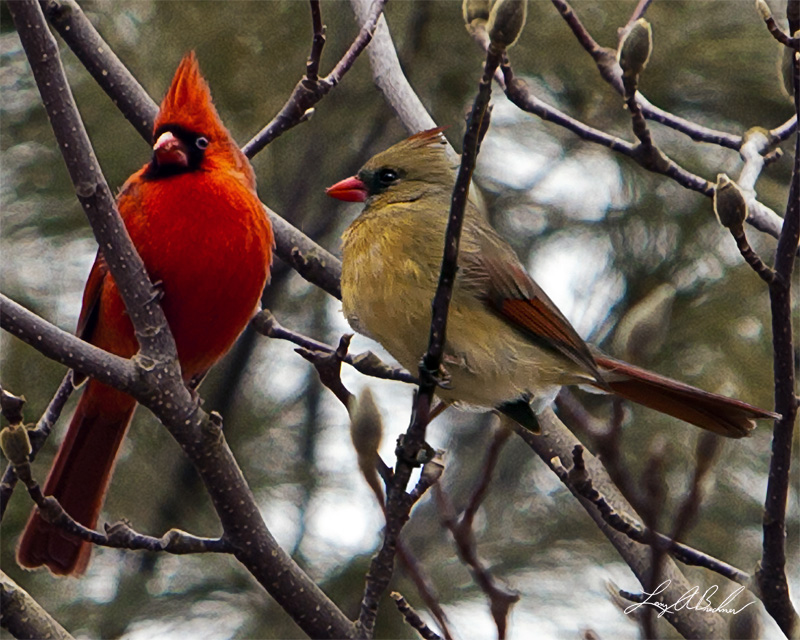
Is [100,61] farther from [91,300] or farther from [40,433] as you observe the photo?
[40,433]

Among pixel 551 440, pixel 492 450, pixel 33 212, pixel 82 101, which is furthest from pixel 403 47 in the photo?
pixel 492 450

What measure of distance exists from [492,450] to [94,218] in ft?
2.98

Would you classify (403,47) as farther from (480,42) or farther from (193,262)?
(193,262)

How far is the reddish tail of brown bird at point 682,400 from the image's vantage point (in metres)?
2.69

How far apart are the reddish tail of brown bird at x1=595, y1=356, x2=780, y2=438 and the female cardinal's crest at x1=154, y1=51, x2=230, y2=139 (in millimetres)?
1285

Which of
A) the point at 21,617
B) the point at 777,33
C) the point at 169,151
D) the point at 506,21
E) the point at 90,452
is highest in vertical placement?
the point at 169,151

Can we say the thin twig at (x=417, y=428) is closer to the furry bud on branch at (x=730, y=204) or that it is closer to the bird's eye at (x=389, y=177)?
the furry bud on branch at (x=730, y=204)

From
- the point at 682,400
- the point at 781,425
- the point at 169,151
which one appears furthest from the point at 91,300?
the point at 781,425

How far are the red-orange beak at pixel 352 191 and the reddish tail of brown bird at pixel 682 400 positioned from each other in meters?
0.70

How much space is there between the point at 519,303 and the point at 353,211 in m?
1.58

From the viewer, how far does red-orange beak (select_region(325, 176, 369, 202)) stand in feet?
9.87

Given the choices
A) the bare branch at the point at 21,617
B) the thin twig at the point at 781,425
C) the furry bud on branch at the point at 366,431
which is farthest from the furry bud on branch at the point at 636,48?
the bare branch at the point at 21,617

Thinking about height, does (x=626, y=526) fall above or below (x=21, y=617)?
above

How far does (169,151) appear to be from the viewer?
3.24 metres
